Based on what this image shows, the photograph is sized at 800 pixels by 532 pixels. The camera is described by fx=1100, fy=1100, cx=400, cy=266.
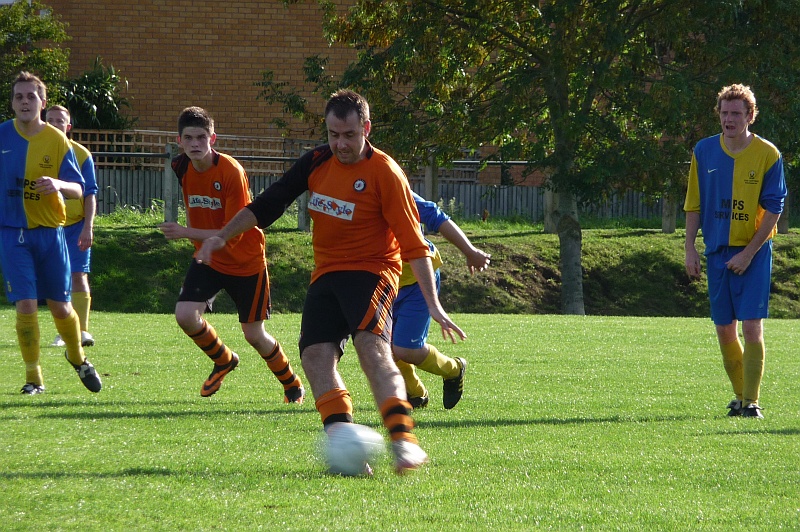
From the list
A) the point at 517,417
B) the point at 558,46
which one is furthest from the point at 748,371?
the point at 558,46

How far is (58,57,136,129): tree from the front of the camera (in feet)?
82.8

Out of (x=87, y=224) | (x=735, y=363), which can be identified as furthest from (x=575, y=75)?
(x=87, y=224)

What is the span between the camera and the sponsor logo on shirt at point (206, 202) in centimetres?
753

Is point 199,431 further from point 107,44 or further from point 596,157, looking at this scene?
point 107,44

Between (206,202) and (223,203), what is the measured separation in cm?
12

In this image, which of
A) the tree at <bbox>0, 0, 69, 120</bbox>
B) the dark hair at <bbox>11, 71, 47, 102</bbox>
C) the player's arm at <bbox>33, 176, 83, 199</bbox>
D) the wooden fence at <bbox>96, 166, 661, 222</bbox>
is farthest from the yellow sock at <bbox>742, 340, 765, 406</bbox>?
the tree at <bbox>0, 0, 69, 120</bbox>

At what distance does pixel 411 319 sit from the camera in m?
7.40

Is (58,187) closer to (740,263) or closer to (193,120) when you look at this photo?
(193,120)

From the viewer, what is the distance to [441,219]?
21.2ft

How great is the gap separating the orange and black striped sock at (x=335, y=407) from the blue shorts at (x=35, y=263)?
3.42 meters

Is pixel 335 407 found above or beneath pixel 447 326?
beneath

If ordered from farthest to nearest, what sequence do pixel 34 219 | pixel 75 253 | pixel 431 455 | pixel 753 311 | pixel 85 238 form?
pixel 75 253 < pixel 85 238 < pixel 34 219 < pixel 753 311 < pixel 431 455

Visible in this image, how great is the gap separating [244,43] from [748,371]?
922 inches

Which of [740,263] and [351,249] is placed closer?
[351,249]
